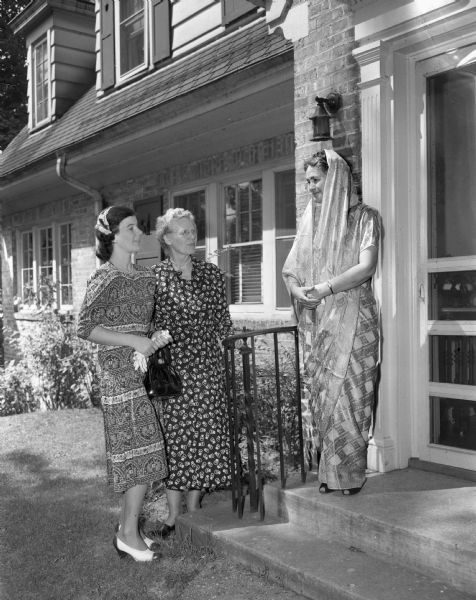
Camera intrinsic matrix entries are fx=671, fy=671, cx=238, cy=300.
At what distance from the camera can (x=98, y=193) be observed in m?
8.59

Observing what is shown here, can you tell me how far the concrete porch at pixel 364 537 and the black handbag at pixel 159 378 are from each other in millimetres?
743

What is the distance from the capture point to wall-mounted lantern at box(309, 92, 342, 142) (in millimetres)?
3723

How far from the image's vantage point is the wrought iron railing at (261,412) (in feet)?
11.2

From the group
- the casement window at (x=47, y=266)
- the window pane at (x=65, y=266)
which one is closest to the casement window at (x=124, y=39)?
the window pane at (x=65, y=266)

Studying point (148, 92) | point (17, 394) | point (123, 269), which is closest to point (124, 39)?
point (148, 92)

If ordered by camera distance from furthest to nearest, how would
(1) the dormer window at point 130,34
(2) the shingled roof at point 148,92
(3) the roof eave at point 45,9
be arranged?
(3) the roof eave at point 45,9
(1) the dormer window at point 130,34
(2) the shingled roof at point 148,92

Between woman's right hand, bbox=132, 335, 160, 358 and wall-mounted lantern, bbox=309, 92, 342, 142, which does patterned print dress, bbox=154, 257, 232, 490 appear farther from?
wall-mounted lantern, bbox=309, 92, 342, 142

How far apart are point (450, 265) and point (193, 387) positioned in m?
1.46

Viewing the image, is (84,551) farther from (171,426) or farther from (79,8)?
(79,8)

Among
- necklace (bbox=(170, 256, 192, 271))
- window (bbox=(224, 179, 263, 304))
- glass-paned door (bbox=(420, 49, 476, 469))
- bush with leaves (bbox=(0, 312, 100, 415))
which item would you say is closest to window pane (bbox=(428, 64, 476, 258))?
glass-paned door (bbox=(420, 49, 476, 469))

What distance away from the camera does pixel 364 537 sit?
2.91 metres

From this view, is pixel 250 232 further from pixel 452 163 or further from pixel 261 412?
pixel 452 163

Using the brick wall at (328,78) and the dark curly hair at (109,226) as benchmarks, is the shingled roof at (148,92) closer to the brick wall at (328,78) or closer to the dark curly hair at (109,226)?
the brick wall at (328,78)

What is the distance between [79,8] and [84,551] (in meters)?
9.02
